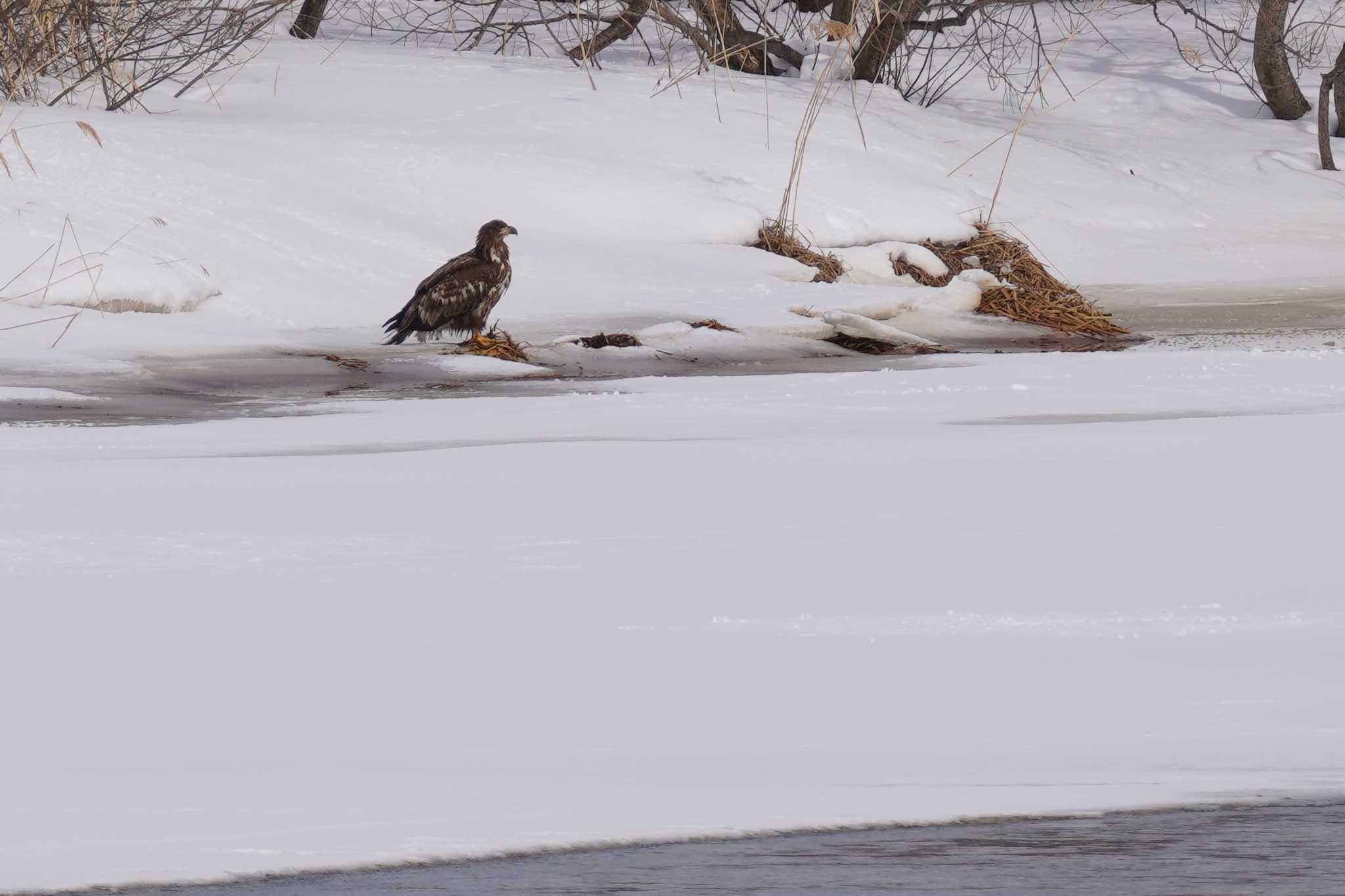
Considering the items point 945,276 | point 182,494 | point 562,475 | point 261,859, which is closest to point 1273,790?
point 261,859

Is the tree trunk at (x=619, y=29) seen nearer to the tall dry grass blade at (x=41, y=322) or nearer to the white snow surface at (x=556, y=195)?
the white snow surface at (x=556, y=195)

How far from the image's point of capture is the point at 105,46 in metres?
8.55

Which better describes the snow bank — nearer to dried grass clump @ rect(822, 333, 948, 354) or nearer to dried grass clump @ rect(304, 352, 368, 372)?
dried grass clump @ rect(304, 352, 368, 372)

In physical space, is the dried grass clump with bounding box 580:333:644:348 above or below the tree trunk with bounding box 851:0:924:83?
below

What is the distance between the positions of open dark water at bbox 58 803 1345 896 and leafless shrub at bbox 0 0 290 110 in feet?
21.5

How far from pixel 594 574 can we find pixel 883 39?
377 inches

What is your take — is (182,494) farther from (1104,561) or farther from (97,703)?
(1104,561)

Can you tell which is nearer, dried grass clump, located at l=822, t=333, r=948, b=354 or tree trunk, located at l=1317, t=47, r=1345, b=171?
dried grass clump, located at l=822, t=333, r=948, b=354

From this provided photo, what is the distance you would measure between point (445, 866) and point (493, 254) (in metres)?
4.86

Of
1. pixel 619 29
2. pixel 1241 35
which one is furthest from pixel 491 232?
pixel 1241 35

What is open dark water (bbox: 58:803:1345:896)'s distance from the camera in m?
1.91

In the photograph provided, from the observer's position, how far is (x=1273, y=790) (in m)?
2.27

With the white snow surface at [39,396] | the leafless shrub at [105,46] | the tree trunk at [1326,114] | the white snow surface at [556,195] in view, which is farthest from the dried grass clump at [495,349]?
the tree trunk at [1326,114]

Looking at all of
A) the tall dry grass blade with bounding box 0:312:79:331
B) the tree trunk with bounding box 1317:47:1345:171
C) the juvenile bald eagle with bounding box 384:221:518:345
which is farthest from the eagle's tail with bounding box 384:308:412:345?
the tree trunk with bounding box 1317:47:1345:171
